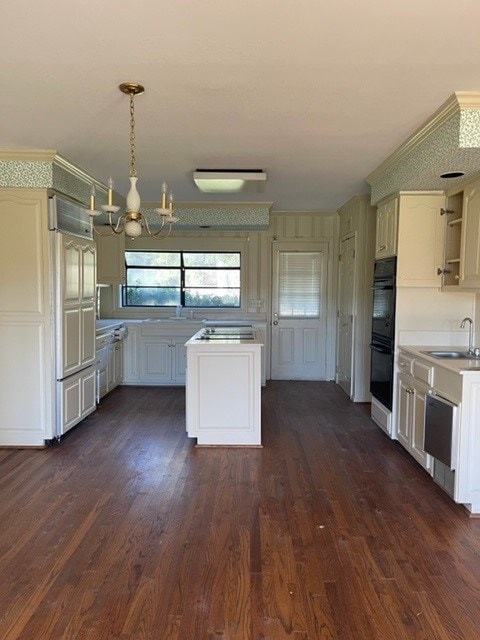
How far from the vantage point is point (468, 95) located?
248cm

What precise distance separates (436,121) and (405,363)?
190 cm

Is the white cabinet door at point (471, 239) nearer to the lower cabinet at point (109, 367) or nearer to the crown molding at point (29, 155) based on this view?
the crown molding at point (29, 155)

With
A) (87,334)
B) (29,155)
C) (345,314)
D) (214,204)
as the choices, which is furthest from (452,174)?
(87,334)

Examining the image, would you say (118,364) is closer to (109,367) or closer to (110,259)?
(109,367)

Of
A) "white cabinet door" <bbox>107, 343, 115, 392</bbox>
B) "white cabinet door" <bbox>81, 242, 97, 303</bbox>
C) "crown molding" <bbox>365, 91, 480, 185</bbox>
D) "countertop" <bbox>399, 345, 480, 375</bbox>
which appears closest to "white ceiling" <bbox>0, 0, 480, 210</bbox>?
"crown molding" <bbox>365, 91, 480, 185</bbox>

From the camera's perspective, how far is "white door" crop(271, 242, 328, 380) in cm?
657

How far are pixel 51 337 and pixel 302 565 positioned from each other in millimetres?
2753

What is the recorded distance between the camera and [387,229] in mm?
4094

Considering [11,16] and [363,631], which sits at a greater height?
[11,16]

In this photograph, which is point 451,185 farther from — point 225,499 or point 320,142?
point 225,499

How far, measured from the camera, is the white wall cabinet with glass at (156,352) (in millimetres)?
6055

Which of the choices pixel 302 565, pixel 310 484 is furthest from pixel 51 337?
pixel 302 565

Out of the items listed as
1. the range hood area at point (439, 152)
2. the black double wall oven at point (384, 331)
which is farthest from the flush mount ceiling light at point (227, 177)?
the black double wall oven at point (384, 331)

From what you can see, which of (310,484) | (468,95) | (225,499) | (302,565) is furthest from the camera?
(310,484)
